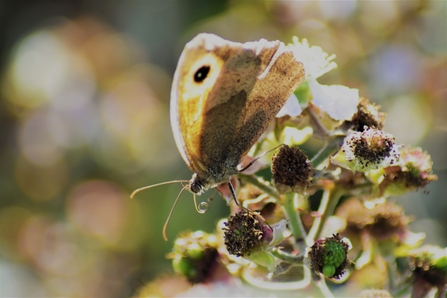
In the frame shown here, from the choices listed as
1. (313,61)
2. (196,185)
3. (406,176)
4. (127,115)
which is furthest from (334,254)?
(127,115)

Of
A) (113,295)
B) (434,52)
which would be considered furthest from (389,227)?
(113,295)

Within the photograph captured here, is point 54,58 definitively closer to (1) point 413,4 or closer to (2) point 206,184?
(1) point 413,4

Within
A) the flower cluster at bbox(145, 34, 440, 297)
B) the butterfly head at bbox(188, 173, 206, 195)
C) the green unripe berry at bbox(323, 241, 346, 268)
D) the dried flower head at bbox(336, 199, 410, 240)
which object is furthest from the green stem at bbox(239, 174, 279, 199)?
the dried flower head at bbox(336, 199, 410, 240)

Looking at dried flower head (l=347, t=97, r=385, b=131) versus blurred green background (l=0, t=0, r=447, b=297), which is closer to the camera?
dried flower head (l=347, t=97, r=385, b=131)

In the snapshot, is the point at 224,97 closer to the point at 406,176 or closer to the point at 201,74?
the point at 201,74

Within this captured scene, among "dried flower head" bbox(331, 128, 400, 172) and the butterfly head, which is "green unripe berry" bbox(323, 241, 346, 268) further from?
the butterfly head
